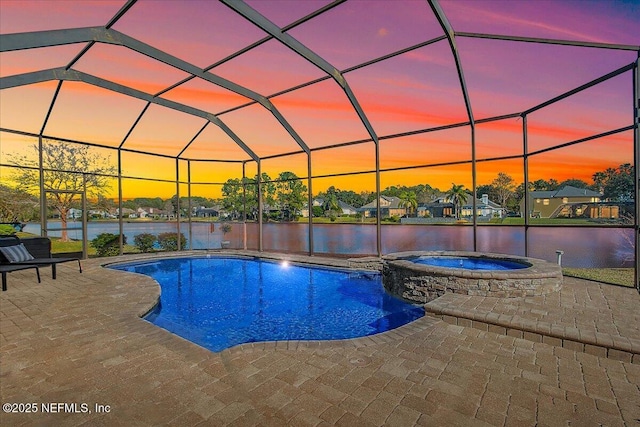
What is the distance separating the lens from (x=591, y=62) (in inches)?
206

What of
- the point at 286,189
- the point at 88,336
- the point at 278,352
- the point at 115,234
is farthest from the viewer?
the point at 286,189

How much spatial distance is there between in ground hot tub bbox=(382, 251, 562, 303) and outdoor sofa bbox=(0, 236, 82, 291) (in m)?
7.24

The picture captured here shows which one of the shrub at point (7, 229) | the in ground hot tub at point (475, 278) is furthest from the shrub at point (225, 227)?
the in ground hot tub at point (475, 278)

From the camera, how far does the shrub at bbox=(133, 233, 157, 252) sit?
41.7 ft

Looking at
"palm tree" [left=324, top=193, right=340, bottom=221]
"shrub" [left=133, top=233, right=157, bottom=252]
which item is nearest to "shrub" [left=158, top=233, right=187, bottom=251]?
"shrub" [left=133, top=233, right=157, bottom=252]

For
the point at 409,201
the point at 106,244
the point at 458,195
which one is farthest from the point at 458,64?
the point at 409,201

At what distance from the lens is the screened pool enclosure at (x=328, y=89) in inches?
205

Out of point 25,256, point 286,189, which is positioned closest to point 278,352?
point 25,256

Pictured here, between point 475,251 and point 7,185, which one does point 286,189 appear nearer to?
point 7,185

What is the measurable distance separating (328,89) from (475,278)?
5.49m

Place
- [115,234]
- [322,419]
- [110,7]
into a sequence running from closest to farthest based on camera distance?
[322,419], [110,7], [115,234]

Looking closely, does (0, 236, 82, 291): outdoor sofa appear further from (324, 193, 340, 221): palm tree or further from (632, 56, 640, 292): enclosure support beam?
(324, 193, 340, 221): palm tree

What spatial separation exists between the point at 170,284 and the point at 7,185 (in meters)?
10.5

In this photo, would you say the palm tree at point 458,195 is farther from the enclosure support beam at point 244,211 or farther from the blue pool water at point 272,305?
the blue pool water at point 272,305
